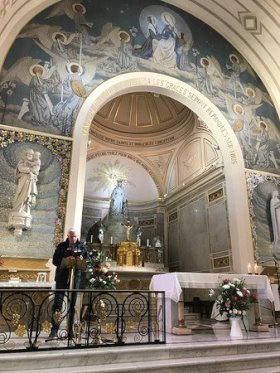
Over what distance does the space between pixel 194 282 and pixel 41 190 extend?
14.1ft

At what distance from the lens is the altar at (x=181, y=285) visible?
657cm

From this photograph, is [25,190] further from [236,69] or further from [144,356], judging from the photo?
[236,69]

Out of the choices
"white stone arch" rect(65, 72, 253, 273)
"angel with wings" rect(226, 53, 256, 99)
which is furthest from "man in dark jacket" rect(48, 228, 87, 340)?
"angel with wings" rect(226, 53, 256, 99)

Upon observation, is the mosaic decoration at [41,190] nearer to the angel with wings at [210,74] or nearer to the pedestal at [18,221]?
the pedestal at [18,221]

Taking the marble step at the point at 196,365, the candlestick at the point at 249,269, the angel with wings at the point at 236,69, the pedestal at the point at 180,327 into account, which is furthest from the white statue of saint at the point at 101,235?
the marble step at the point at 196,365

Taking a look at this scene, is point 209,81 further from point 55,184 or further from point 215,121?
point 55,184

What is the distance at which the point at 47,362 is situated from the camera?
406 cm

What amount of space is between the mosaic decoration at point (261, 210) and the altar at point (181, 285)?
95.0 inches

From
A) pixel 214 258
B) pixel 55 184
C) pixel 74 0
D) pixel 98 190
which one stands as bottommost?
pixel 214 258

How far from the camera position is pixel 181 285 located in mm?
6660

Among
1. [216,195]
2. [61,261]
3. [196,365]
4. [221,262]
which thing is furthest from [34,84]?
[221,262]

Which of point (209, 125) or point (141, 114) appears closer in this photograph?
point (209, 125)

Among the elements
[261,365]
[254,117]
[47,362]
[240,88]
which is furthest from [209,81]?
[47,362]

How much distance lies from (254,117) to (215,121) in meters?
1.80
